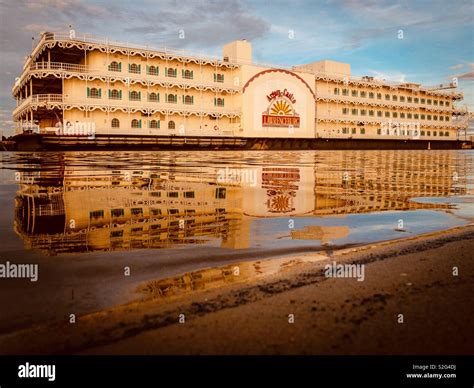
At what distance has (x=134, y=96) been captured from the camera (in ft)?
130

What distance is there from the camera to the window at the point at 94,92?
37.2 m

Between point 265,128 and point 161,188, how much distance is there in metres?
40.8

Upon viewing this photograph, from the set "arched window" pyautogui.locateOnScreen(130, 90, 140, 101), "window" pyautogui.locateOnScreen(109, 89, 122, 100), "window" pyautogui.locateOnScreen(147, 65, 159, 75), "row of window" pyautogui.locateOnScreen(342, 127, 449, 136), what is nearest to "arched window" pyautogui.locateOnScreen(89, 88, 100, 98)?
"window" pyautogui.locateOnScreen(109, 89, 122, 100)

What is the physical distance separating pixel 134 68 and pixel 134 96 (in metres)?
2.53

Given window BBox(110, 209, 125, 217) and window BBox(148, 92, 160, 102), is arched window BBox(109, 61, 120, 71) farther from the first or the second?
window BBox(110, 209, 125, 217)

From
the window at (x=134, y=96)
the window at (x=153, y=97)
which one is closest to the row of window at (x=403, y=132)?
the window at (x=153, y=97)

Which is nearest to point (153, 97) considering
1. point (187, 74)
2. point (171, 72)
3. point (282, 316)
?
point (171, 72)

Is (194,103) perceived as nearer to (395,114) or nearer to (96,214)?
(395,114)

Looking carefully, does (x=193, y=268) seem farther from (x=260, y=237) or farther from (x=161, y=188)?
(x=161, y=188)

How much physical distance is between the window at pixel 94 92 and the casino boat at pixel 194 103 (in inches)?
3.3

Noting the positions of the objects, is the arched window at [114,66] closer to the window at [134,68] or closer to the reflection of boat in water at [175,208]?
the window at [134,68]

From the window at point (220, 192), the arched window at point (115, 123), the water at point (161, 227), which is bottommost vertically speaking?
the water at point (161, 227)

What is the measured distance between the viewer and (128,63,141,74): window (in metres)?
39.6

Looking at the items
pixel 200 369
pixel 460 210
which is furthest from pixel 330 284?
pixel 460 210
